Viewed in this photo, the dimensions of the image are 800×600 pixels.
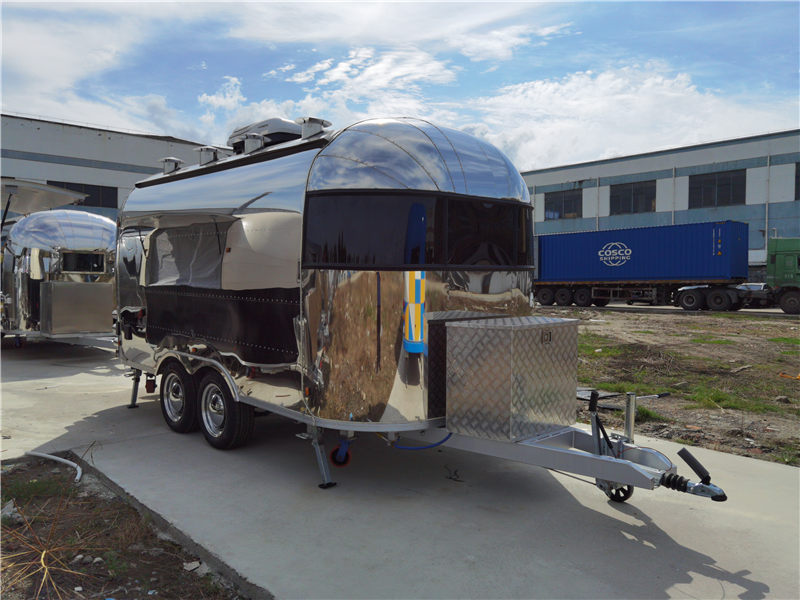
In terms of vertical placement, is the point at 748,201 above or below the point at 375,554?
above

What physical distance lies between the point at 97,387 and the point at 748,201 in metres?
38.4

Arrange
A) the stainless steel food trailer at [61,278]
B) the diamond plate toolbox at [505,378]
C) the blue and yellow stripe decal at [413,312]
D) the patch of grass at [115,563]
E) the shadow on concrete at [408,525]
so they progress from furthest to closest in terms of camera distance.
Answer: the stainless steel food trailer at [61,278] → the blue and yellow stripe decal at [413,312] → the diamond plate toolbox at [505,378] → the patch of grass at [115,563] → the shadow on concrete at [408,525]

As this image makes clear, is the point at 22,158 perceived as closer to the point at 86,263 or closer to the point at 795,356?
the point at 86,263

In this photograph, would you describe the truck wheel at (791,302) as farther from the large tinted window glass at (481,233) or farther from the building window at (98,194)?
the building window at (98,194)

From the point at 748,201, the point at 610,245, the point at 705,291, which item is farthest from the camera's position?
the point at 748,201

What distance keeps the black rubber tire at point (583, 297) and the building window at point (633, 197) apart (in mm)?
14020

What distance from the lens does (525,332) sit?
4695 mm

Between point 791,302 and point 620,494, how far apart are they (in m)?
23.9

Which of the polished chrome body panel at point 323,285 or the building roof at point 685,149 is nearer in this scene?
the polished chrome body panel at point 323,285

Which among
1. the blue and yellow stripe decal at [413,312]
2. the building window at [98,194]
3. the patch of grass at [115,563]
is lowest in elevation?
the patch of grass at [115,563]

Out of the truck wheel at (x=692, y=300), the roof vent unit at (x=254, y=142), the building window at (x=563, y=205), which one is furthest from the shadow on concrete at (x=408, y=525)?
the building window at (x=563, y=205)

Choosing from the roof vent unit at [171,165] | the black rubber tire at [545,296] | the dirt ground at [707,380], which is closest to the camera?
the dirt ground at [707,380]

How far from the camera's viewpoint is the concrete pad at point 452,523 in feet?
12.3

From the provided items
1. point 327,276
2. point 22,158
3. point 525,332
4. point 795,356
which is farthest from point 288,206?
point 22,158
